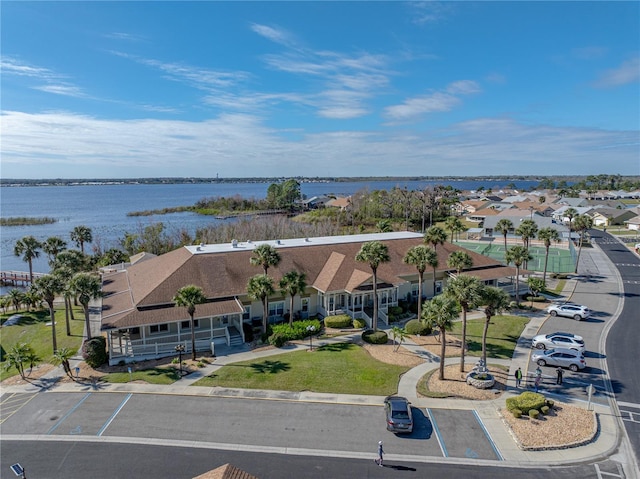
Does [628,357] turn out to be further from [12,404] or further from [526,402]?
[12,404]

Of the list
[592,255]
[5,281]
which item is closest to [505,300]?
[592,255]

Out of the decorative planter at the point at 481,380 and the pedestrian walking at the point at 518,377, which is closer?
the decorative planter at the point at 481,380

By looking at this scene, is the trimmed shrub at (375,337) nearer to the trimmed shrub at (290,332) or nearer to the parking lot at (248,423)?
the trimmed shrub at (290,332)

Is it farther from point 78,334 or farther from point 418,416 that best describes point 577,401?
point 78,334

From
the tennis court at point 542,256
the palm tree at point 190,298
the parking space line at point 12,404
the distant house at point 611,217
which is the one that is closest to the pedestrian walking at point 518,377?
the palm tree at point 190,298

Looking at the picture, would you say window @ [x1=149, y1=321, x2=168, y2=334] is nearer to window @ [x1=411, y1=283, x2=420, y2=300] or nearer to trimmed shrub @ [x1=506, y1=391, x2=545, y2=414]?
window @ [x1=411, y1=283, x2=420, y2=300]

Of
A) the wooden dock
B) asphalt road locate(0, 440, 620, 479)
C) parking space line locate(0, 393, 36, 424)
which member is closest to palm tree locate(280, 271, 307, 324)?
asphalt road locate(0, 440, 620, 479)

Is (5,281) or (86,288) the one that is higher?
(86,288)
